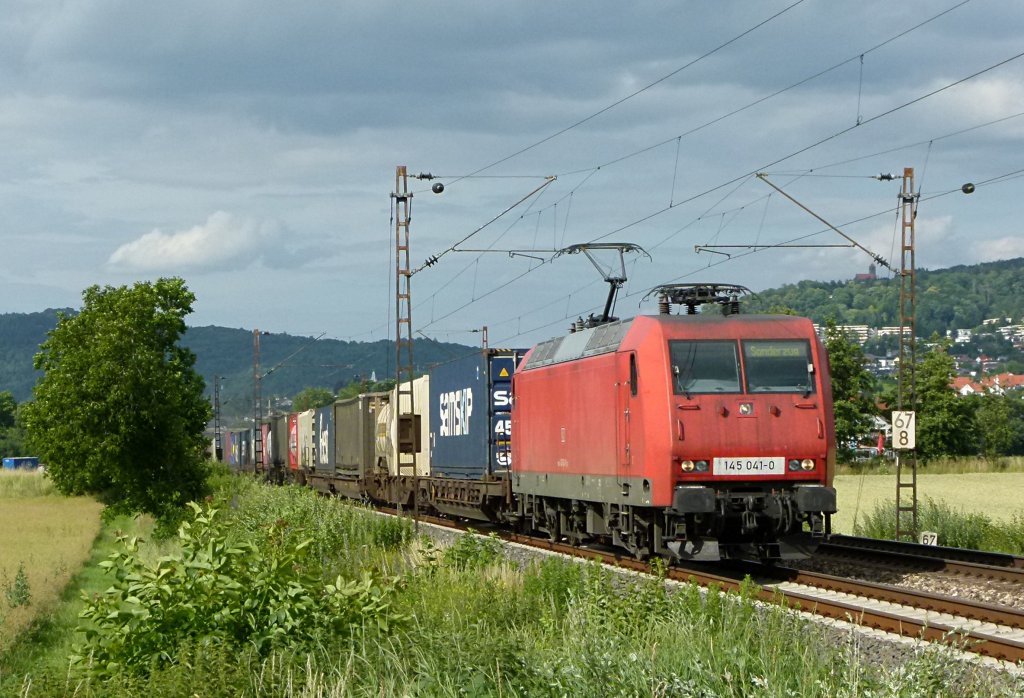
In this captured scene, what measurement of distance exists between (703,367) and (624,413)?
1.38 meters

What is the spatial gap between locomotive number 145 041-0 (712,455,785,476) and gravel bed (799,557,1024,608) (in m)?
2.08

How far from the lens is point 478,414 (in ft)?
93.1

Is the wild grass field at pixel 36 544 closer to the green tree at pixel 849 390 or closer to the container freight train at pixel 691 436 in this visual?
the container freight train at pixel 691 436

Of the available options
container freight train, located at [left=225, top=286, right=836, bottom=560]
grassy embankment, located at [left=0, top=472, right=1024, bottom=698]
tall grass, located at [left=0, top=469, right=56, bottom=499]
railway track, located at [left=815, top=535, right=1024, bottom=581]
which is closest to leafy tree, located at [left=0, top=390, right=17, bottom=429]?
tall grass, located at [left=0, top=469, right=56, bottom=499]

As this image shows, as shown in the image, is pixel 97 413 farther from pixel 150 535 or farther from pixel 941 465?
pixel 941 465

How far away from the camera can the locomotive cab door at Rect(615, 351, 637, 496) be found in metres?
17.6

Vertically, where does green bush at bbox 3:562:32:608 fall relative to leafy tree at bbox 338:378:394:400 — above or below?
below

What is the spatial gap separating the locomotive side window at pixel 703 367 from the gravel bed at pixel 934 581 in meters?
3.24

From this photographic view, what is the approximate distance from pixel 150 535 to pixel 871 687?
1474 inches

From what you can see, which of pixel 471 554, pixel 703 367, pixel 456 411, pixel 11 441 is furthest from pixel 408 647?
pixel 11 441

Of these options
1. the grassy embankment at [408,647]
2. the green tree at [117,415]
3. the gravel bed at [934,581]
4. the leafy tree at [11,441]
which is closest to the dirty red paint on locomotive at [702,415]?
the gravel bed at [934,581]

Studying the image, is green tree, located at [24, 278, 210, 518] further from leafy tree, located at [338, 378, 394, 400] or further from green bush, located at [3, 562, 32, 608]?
green bush, located at [3, 562, 32, 608]

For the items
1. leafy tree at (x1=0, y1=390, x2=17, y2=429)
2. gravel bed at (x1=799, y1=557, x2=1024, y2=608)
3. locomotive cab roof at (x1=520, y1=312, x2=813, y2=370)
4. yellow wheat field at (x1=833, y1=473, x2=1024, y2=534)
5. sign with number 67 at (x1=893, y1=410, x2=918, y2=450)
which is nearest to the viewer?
gravel bed at (x1=799, y1=557, x2=1024, y2=608)

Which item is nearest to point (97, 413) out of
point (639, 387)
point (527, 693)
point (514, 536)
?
point (514, 536)
